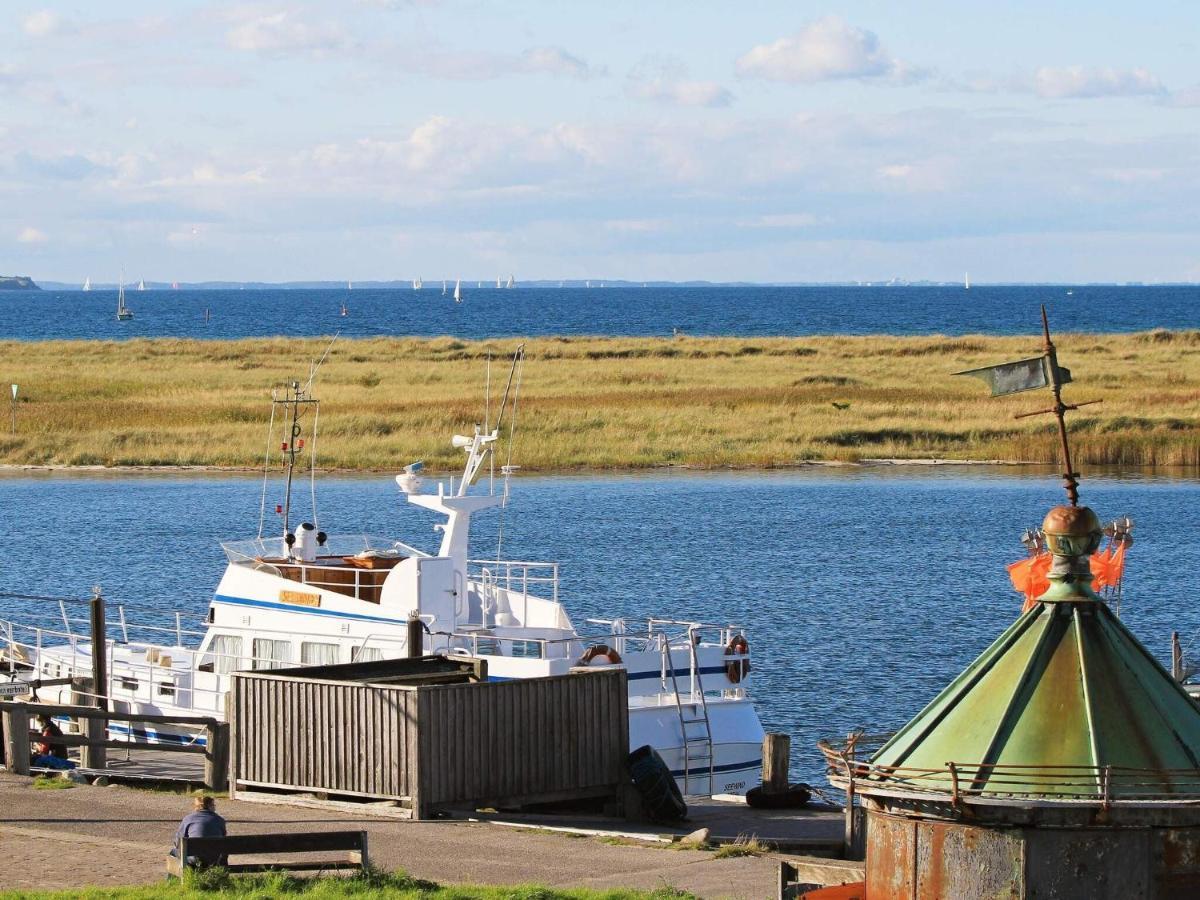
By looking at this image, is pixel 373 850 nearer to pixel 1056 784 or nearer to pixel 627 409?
pixel 1056 784

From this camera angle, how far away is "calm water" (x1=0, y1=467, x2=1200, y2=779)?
36406mm

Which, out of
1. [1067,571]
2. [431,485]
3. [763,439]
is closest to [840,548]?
[431,485]

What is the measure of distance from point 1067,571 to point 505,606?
19.7 meters

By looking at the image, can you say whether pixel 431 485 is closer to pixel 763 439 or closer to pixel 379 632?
pixel 763 439

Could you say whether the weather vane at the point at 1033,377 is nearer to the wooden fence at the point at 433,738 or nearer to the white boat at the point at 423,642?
the wooden fence at the point at 433,738

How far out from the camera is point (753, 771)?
86.6ft

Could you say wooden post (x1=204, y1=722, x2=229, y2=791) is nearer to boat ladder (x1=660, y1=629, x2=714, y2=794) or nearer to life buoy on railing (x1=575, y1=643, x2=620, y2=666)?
life buoy on railing (x1=575, y1=643, x2=620, y2=666)

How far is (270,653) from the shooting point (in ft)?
92.4

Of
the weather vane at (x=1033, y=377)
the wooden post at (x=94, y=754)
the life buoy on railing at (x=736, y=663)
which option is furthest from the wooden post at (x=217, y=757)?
the weather vane at (x=1033, y=377)

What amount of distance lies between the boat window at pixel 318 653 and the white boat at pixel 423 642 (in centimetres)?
2

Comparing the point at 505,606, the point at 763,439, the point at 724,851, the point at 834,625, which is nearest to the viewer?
the point at 724,851

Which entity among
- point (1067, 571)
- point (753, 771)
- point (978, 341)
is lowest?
point (753, 771)

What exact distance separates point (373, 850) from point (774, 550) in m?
35.1

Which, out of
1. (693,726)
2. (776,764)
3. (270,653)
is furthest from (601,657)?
(270,653)
